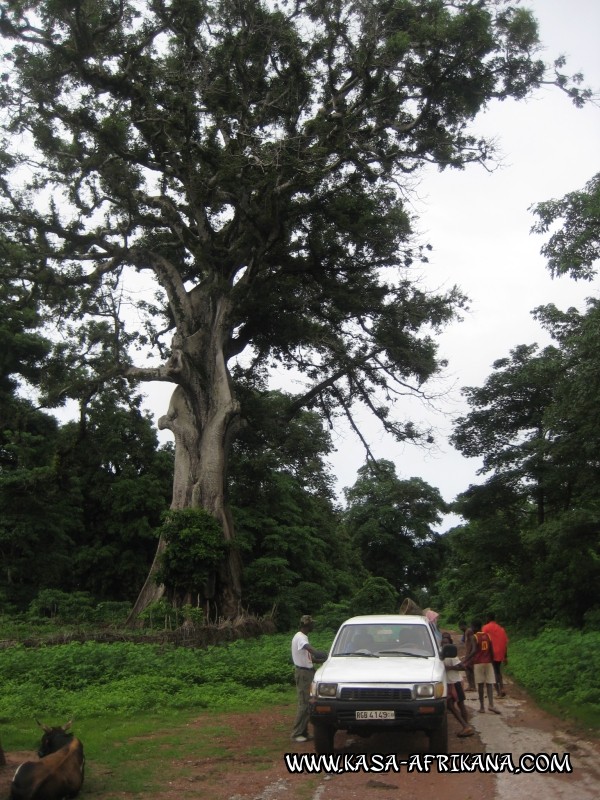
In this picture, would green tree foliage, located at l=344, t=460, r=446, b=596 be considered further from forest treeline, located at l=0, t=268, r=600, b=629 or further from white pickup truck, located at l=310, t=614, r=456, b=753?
white pickup truck, located at l=310, t=614, r=456, b=753

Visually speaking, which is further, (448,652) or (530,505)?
(530,505)

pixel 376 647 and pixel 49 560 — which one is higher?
pixel 49 560

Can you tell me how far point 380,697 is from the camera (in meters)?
7.82

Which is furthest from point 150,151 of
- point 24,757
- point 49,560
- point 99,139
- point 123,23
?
point 24,757

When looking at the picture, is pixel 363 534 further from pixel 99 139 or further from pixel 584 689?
pixel 584 689

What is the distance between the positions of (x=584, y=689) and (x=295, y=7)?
1841 cm

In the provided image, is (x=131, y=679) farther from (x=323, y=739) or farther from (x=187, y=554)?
(x=187, y=554)

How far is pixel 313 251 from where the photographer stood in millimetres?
22766

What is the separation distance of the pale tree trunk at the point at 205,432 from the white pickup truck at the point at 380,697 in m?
11.9

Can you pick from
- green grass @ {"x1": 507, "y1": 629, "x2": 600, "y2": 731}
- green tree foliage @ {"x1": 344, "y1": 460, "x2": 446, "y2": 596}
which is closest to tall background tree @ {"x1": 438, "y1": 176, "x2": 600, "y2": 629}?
green grass @ {"x1": 507, "y1": 629, "x2": 600, "y2": 731}

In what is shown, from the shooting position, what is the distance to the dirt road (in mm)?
6664

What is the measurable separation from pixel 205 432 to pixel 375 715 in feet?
46.8

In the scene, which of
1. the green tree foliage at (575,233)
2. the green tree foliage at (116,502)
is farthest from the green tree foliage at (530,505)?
the green tree foliage at (116,502)

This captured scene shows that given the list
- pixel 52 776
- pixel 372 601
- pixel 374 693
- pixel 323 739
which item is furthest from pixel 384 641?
pixel 372 601
